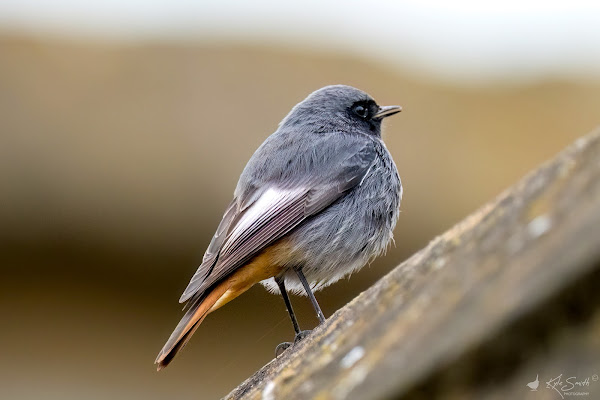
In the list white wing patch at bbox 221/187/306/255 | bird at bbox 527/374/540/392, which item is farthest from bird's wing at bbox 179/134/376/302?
bird at bbox 527/374/540/392

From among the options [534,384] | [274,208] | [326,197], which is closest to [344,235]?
[326,197]

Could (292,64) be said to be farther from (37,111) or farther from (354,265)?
(354,265)

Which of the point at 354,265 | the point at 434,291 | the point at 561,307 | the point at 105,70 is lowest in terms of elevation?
the point at 561,307

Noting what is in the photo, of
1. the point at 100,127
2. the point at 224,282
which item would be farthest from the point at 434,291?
the point at 100,127

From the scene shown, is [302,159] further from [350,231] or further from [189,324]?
[189,324]
